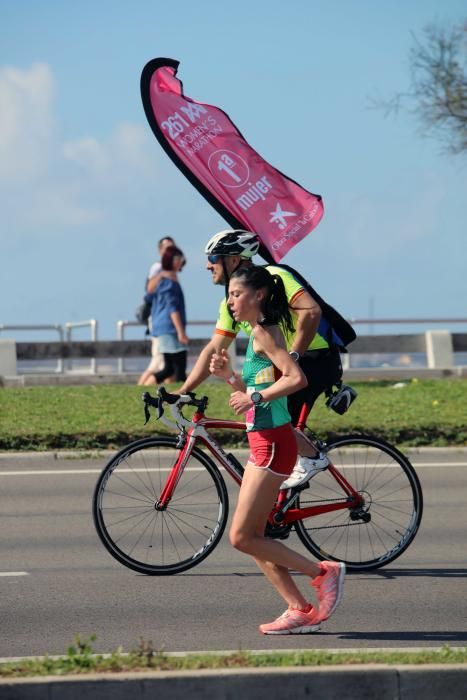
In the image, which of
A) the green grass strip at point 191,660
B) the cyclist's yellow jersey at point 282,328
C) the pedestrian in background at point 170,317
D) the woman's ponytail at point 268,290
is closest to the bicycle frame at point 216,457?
the cyclist's yellow jersey at point 282,328

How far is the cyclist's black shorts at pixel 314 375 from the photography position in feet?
25.4

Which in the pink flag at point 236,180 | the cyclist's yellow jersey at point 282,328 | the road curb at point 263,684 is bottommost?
the road curb at point 263,684

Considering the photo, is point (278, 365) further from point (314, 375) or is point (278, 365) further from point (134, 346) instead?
point (134, 346)

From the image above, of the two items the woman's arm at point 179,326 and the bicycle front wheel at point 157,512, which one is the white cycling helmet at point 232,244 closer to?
the bicycle front wheel at point 157,512

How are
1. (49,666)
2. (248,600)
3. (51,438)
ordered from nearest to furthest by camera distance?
(49,666), (248,600), (51,438)

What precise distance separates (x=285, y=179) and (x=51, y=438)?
5312 mm

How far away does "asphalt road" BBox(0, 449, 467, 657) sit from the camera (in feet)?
21.0

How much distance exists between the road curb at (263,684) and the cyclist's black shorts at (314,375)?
2.75 metres

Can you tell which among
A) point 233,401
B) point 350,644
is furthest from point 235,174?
point 350,644

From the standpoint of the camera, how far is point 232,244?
23.7 feet

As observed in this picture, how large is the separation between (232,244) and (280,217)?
145 cm

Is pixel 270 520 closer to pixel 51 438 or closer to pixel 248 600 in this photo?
pixel 248 600

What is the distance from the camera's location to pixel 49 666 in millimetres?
5156

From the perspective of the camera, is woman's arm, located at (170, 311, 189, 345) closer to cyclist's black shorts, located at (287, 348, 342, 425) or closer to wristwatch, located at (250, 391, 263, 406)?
cyclist's black shorts, located at (287, 348, 342, 425)
